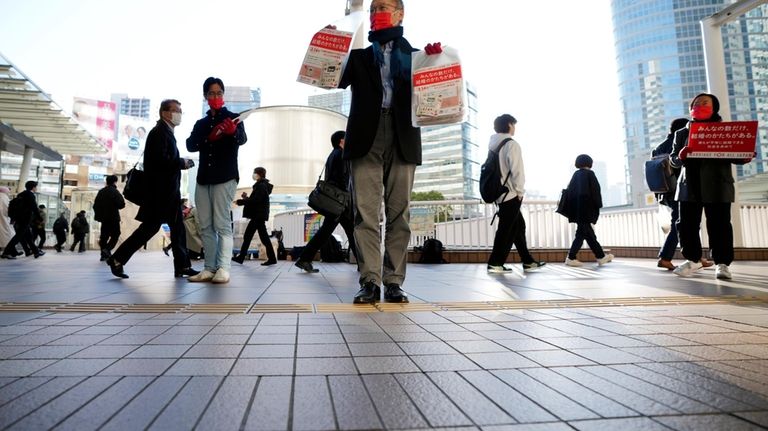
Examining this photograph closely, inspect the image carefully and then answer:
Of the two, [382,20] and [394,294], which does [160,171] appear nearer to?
[382,20]

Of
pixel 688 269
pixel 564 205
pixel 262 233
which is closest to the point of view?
pixel 688 269

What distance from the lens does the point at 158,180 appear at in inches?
181

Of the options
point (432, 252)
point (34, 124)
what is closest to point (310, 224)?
point (432, 252)

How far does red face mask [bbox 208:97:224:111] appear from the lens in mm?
4324

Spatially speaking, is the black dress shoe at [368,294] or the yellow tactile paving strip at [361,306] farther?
the black dress shoe at [368,294]

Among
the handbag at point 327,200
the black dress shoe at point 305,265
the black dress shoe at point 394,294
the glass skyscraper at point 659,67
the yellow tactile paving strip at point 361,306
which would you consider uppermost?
the glass skyscraper at point 659,67

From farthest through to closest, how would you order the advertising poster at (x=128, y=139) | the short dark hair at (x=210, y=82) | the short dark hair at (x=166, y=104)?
1. the advertising poster at (x=128, y=139)
2. the short dark hair at (x=166, y=104)
3. the short dark hair at (x=210, y=82)

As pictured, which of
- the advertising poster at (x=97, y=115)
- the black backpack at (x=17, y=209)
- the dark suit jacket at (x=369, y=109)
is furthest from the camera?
the advertising poster at (x=97, y=115)

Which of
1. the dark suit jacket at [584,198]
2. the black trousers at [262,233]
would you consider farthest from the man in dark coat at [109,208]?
the dark suit jacket at [584,198]

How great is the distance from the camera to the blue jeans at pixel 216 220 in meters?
4.26

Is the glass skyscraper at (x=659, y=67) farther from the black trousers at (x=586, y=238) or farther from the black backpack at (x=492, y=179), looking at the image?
the black backpack at (x=492, y=179)

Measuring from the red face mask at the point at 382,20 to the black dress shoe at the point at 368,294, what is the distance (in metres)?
1.70

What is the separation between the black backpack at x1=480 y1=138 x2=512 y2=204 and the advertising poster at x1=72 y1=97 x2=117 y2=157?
67.4 meters

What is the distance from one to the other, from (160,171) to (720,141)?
5479 mm
